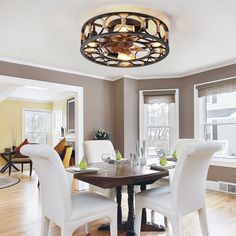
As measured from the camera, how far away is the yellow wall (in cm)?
763

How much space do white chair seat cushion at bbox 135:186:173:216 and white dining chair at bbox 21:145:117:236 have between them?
34 cm

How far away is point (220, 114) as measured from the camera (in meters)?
4.67

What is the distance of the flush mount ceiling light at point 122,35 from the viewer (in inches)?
96.1

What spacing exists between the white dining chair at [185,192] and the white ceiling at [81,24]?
1.43 m

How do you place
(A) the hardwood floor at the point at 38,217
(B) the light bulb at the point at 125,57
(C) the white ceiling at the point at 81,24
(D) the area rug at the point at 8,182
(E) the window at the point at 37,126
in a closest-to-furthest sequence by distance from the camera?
(C) the white ceiling at the point at 81,24 < (A) the hardwood floor at the point at 38,217 < (B) the light bulb at the point at 125,57 < (D) the area rug at the point at 8,182 < (E) the window at the point at 37,126

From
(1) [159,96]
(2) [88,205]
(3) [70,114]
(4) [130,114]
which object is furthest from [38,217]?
(3) [70,114]

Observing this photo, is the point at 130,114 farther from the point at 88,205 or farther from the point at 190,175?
the point at 88,205

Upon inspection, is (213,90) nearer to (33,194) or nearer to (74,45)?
(74,45)

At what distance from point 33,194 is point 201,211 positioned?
3.25 m

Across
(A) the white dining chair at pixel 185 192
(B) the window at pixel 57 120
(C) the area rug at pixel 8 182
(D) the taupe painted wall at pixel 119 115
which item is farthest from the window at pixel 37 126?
(A) the white dining chair at pixel 185 192

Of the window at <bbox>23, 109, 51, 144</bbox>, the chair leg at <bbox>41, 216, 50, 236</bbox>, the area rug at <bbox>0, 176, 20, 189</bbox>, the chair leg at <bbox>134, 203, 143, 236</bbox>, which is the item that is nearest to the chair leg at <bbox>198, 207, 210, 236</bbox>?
the chair leg at <bbox>134, 203, 143, 236</bbox>

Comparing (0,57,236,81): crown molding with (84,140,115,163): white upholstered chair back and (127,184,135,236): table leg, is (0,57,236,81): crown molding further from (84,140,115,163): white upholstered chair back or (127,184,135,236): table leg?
(127,184,135,236): table leg

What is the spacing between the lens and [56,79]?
15.3ft

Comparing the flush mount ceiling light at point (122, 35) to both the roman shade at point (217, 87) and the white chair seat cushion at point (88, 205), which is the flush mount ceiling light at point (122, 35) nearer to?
the white chair seat cushion at point (88, 205)
